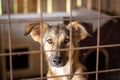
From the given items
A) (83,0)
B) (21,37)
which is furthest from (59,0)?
(21,37)

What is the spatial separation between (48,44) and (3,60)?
5.54ft

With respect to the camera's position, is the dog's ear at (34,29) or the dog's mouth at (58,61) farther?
the dog's mouth at (58,61)

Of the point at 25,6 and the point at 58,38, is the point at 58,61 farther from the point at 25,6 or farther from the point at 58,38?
the point at 25,6

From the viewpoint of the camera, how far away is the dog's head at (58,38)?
2.14 m

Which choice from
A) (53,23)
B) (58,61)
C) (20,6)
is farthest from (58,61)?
(20,6)

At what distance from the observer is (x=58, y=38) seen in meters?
2.26

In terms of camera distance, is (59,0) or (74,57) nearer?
(74,57)

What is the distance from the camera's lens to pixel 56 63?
7.07ft

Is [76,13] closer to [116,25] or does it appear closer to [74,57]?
[116,25]

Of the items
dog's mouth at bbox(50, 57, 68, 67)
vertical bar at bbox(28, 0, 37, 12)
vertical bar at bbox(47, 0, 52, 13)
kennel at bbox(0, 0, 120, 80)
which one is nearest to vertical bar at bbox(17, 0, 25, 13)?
kennel at bbox(0, 0, 120, 80)

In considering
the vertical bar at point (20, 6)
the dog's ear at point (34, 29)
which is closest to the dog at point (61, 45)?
the dog's ear at point (34, 29)

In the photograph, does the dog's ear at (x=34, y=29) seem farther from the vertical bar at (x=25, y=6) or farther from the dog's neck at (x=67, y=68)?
the vertical bar at (x=25, y=6)

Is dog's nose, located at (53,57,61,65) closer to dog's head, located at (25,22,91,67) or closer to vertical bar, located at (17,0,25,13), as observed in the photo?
dog's head, located at (25,22,91,67)

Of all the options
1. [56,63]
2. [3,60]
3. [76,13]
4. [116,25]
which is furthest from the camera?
[76,13]
